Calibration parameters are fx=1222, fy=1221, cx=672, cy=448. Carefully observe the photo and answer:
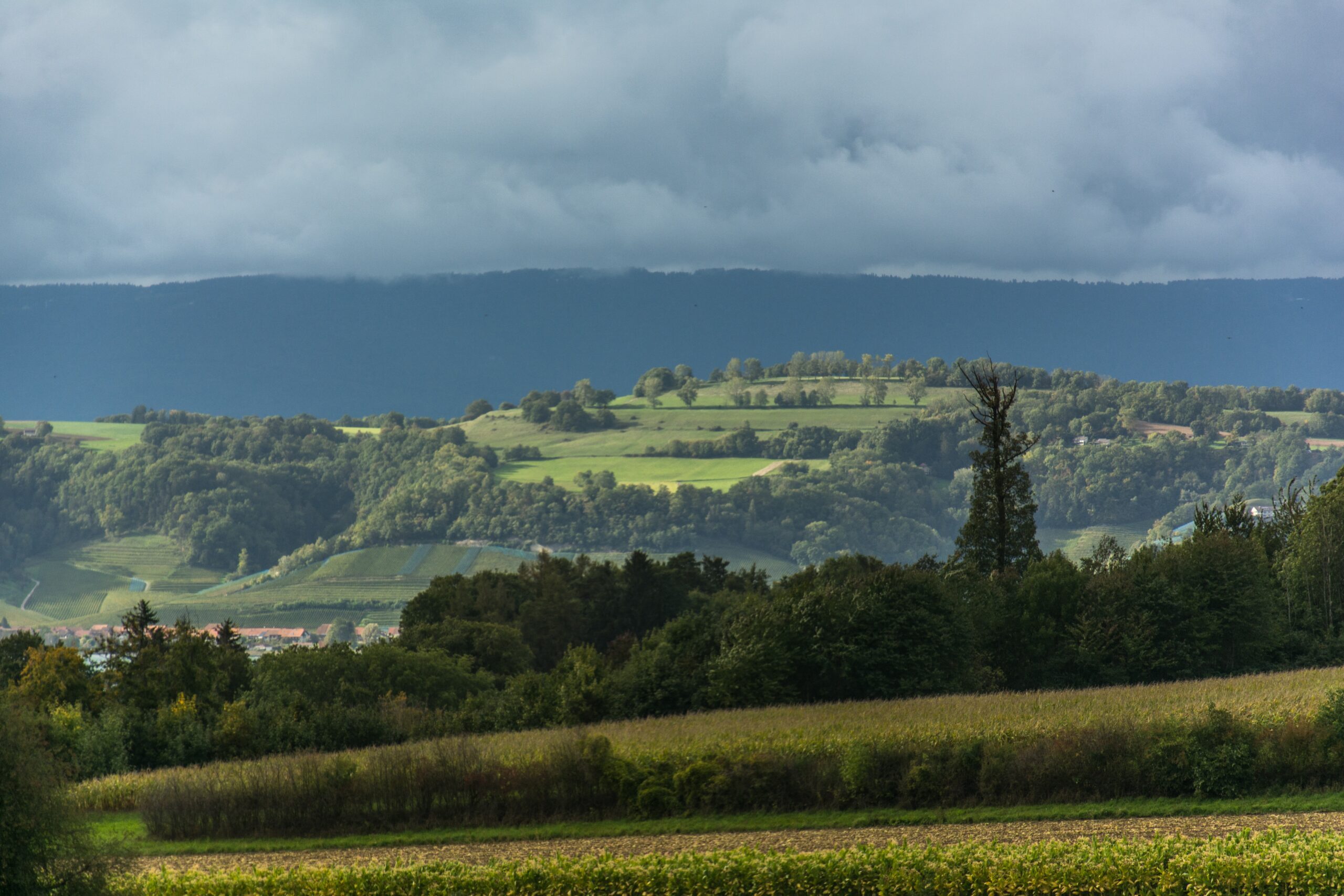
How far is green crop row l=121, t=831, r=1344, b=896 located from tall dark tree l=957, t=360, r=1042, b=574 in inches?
1342

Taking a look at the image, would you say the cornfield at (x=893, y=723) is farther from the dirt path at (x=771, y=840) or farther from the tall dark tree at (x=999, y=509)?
the tall dark tree at (x=999, y=509)

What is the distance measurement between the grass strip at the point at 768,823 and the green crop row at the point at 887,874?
13.2 ft

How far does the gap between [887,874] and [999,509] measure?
120 ft

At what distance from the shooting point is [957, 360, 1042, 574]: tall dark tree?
51312mm

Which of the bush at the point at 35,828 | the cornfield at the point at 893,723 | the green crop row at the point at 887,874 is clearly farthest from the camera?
the cornfield at the point at 893,723

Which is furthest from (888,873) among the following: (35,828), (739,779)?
(35,828)

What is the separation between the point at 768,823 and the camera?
22.9 metres

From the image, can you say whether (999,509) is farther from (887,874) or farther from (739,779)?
(887,874)

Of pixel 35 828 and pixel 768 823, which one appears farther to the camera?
pixel 768 823

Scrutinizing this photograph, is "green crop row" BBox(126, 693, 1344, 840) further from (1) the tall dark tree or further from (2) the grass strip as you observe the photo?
(1) the tall dark tree

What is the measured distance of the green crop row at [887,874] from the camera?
1606 centimetres

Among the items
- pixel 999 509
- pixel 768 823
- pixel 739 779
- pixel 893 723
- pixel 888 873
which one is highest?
pixel 999 509

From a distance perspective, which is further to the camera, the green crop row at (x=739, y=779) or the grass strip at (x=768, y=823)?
the green crop row at (x=739, y=779)

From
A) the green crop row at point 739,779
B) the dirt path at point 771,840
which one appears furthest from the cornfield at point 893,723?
the dirt path at point 771,840
